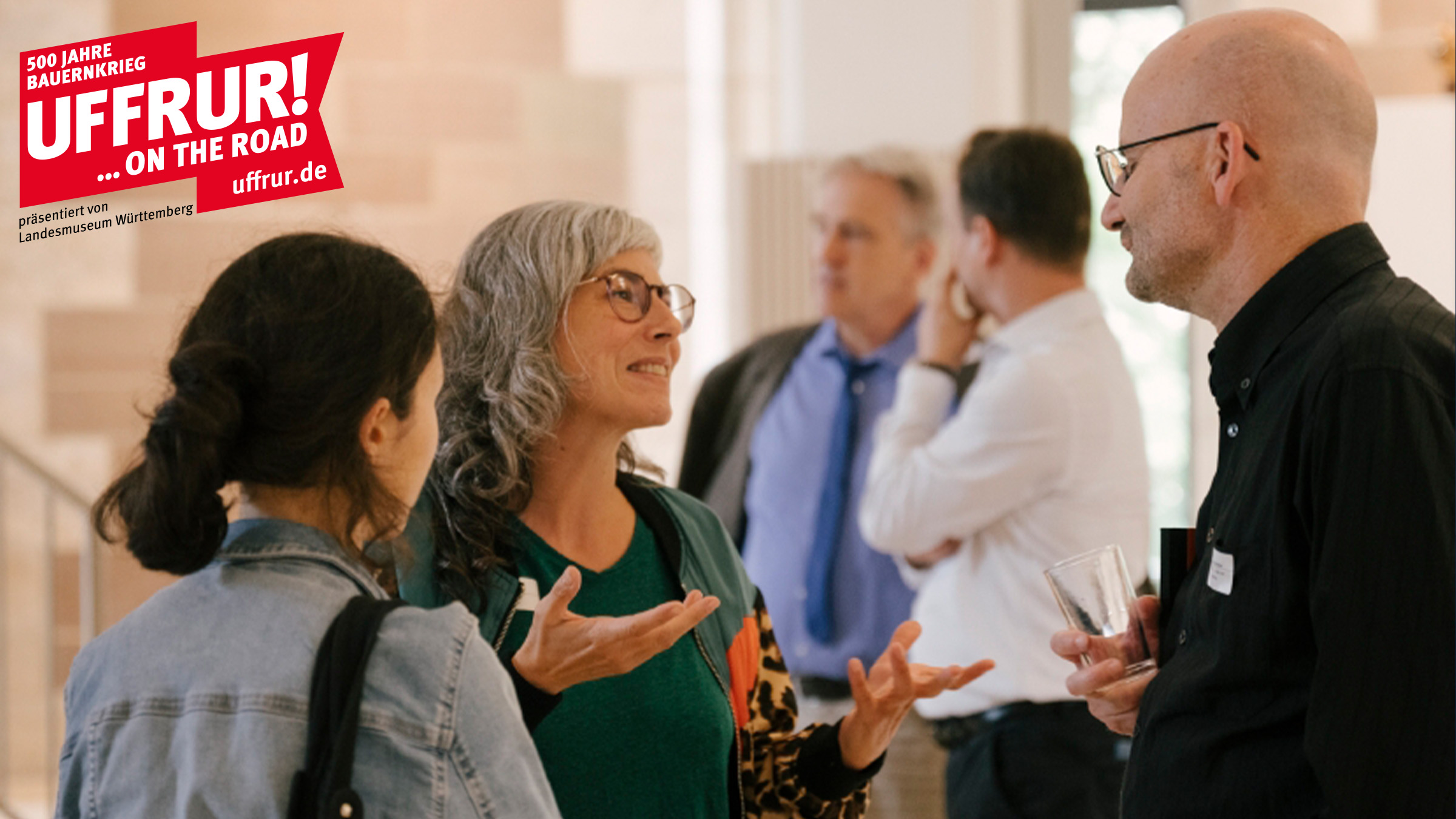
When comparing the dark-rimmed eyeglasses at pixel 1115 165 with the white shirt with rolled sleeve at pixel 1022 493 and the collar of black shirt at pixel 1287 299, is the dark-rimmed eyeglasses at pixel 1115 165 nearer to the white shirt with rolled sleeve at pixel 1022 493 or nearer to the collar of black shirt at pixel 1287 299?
the collar of black shirt at pixel 1287 299

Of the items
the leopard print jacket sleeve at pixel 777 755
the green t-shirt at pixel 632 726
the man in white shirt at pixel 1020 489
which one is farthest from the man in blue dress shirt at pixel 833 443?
the green t-shirt at pixel 632 726

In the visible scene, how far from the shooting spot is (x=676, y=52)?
5254 mm

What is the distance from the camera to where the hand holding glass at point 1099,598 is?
1630 mm

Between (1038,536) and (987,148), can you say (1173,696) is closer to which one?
(1038,536)

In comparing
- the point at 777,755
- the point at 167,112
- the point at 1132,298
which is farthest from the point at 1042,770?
the point at 1132,298

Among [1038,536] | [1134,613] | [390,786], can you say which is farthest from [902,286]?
[390,786]

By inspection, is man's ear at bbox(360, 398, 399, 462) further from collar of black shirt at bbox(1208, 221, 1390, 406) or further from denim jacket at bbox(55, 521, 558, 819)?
collar of black shirt at bbox(1208, 221, 1390, 406)

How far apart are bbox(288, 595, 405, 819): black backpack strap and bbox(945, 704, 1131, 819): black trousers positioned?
176cm

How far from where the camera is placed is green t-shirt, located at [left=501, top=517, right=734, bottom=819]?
160 centimetres

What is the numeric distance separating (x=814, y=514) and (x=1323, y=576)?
88.5 inches

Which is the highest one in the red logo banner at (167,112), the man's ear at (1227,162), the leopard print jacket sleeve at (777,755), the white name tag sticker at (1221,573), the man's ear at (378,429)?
the red logo banner at (167,112)

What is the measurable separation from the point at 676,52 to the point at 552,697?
4.12 m

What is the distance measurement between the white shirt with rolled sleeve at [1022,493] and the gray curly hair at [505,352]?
105cm

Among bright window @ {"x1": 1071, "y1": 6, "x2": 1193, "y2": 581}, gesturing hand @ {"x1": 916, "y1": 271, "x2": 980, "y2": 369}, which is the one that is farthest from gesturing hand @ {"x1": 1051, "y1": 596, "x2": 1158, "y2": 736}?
bright window @ {"x1": 1071, "y1": 6, "x2": 1193, "y2": 581}
